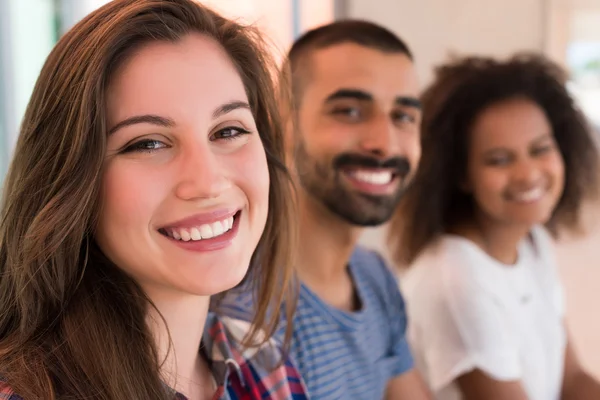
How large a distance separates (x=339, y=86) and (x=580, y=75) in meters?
1.54

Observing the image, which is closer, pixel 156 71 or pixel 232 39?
pixel 156 71

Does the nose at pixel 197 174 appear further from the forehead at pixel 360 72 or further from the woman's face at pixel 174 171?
the forehead at pixel 360 72

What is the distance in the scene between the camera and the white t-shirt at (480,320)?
4.54 feet

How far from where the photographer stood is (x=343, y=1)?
7.01 feet

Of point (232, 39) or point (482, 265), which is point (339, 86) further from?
Answer: point (482, 265)

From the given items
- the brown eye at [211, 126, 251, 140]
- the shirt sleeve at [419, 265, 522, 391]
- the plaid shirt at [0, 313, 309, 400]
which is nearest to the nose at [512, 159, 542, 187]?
the shirt sleeve at [419, 265, 522, 391]

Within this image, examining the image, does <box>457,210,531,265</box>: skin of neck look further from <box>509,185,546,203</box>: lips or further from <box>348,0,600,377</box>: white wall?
<box>348,0,600,377</box>: white wall

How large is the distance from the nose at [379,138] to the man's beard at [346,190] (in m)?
0.01

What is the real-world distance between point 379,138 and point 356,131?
1.7 inches

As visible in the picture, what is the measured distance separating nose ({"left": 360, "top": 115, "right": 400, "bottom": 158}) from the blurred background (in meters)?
0.79

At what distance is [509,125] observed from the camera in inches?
58.1

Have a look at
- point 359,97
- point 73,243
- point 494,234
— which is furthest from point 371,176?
point 73,243

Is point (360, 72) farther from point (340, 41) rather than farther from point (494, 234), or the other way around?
point (494, 234)

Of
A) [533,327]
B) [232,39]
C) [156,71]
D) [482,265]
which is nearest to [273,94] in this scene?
[232,39]
